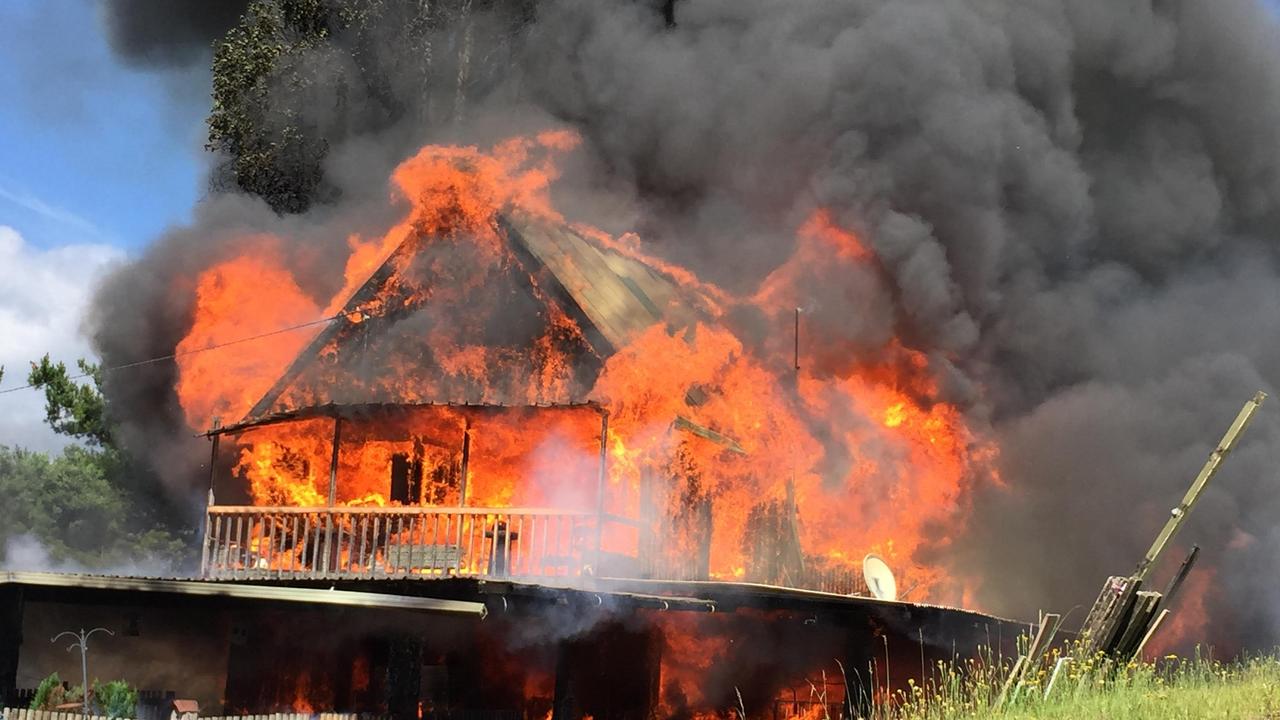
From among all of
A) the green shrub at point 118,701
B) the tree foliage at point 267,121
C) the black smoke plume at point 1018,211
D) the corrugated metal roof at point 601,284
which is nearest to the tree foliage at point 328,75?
the tree foliage at point 267,121

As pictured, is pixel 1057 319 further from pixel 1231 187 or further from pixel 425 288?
pixel 425 288

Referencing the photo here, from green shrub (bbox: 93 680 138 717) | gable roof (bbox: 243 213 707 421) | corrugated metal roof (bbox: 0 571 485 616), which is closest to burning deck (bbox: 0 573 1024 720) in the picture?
corrugated metal roof (bbox: 0 571 485 616)

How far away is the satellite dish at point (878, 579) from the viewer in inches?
811

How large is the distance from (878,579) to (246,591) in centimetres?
1028

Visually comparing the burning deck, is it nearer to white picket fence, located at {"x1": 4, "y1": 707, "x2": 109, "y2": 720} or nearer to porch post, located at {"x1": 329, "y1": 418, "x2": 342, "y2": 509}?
porch post, located at {"x1": 329, "y1": 418, "x2": 342, "y2": 509}

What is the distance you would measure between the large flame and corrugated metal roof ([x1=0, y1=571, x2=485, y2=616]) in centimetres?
508

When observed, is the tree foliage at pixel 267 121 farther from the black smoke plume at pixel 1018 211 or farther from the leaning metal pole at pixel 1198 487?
the leaning metal pole at pixel 1198 487

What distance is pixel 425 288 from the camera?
75.0 feet

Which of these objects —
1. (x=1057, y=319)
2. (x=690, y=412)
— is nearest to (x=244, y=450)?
(x=690, y=412)

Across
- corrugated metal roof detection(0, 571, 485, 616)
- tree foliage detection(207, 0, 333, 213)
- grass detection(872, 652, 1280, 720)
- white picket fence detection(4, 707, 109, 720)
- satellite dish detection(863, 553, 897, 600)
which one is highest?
tree foliage detection(207, 0, 333, 213)

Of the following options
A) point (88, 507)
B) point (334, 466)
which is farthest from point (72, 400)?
point (334, 466)

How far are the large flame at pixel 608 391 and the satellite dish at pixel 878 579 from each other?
9.24ft

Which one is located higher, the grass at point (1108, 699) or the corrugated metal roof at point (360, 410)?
the corrugated metal roof at point (360, 410)

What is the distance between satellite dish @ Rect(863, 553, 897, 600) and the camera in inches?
811
